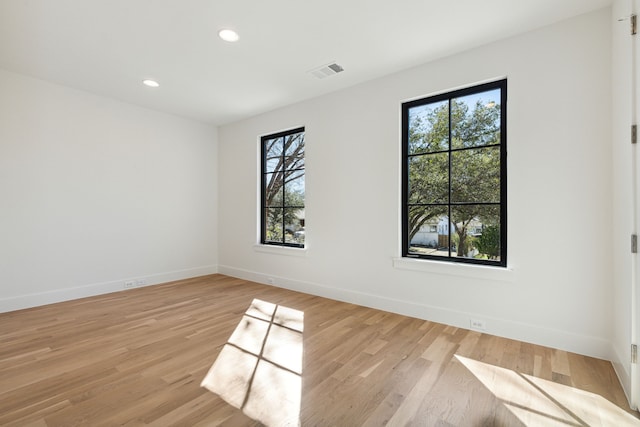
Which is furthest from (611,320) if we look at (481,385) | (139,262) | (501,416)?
(139,262)

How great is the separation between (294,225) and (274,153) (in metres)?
1.27

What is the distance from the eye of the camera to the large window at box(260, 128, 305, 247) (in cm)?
459

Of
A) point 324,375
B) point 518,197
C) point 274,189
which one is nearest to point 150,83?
point 274,189

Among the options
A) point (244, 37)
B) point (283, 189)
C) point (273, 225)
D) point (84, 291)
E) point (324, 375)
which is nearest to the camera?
point (324, 375)

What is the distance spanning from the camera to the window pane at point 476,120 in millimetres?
2908

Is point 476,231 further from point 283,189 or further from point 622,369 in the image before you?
point 283,189

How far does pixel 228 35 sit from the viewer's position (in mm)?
2752

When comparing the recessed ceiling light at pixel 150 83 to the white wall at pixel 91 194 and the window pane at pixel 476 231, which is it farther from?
the window pane at pixel 476 231

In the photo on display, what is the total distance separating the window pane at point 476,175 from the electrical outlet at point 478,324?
1149 mm

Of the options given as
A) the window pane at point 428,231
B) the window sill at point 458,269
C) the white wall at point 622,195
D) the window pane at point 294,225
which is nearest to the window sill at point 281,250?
the window pane at point 294,225

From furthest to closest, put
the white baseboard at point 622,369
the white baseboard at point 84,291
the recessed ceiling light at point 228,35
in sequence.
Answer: the white baseboard at point 84,291
the recessed ceiling light at point 228,35
the white baseboard at point 622,369

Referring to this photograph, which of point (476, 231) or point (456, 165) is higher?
point (456, 165)

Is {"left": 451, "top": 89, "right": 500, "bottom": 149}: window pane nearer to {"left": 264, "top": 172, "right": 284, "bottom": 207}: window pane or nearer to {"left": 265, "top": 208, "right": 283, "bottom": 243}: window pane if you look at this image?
{"left": 264, "top": 172, "right": 284, "bottom": 207}: window pane

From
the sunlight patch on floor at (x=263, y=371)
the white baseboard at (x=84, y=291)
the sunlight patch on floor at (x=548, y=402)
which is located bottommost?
the sunlight patch on floor at (x=263, y=371)
